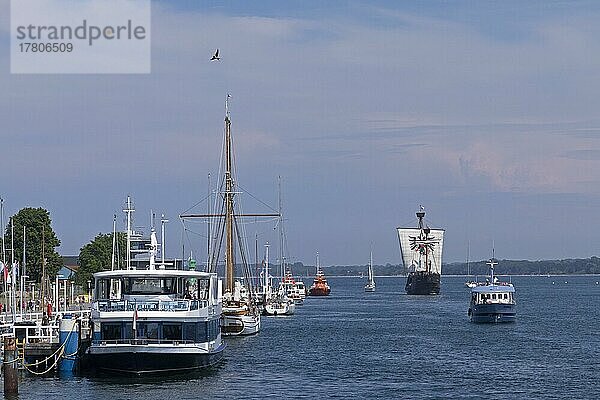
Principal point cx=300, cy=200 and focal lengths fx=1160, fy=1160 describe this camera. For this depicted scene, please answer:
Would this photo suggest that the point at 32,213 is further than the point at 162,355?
Yes

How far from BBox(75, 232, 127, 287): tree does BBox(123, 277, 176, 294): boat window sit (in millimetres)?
61919

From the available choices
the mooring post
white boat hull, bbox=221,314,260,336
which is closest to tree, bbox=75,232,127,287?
white boat hull, bbox=221,314,260,336

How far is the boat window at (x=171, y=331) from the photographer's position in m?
57.3

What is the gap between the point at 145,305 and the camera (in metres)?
57.6

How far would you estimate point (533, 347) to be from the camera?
83062mm

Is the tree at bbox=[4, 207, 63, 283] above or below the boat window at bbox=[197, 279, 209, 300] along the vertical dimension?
above

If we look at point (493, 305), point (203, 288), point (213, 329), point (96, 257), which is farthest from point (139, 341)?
point (96, 257)

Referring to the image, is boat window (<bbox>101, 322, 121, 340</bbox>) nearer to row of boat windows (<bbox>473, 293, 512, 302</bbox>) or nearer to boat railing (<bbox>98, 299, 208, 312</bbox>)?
boat railing (<bbox>98, 299, 208, 312</bbox>)

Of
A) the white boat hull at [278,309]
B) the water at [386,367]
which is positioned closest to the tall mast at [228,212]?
the water at [386,367]

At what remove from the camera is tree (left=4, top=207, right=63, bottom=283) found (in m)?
103

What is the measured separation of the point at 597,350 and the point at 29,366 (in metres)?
40.4

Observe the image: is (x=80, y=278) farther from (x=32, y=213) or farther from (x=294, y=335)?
(x=294, y=335)

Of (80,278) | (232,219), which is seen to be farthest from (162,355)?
(80,278)

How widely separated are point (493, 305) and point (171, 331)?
54810 mm
